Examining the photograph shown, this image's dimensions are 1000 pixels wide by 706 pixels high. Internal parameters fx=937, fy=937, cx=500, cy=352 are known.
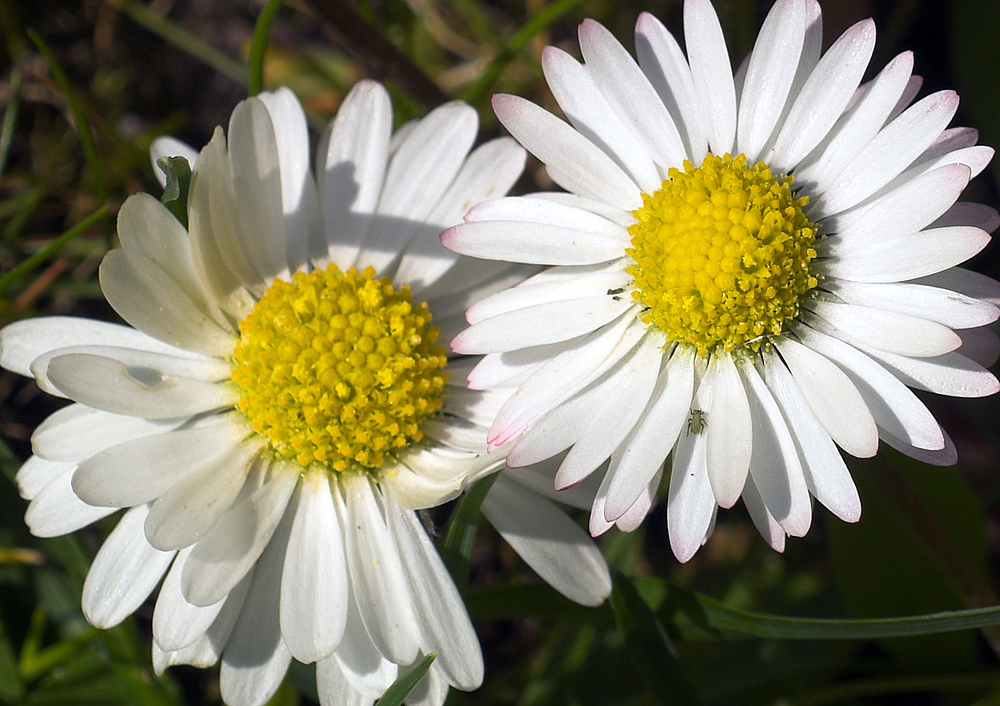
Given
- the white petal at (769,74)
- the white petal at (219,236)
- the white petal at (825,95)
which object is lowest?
the white petal at (825,95)

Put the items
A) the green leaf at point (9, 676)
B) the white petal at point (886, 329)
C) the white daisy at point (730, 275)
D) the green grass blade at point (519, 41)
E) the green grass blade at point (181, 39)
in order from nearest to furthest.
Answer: the white petal at point (886, 329) → the white daisy at point (730, 275) → the green leaf at point (9, 676) → the green grass blade at point (519, 41) → the green grass blade at point (181, 39)

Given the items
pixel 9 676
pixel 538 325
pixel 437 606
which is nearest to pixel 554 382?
pixel 538 325

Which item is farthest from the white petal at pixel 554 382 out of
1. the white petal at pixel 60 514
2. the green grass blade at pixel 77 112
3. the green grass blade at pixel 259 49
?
the green grass blade at pixel 77 112

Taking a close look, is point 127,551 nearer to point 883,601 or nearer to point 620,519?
point 620,519

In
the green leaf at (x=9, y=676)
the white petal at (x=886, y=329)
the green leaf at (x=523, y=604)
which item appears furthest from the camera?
the green leaf at (x=9, y=676)

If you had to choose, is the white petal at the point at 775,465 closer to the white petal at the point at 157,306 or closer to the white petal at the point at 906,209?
the white petal at the point at 906,209

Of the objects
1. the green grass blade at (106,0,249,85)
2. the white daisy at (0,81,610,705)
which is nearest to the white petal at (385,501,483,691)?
the white daisy at (0,81,610,705)

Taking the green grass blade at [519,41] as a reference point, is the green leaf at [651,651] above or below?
below

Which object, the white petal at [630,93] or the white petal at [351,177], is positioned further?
the white petal at [351,177]

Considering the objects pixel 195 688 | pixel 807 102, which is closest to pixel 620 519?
pixel 807 102

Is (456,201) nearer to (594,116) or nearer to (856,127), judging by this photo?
(594,116)
